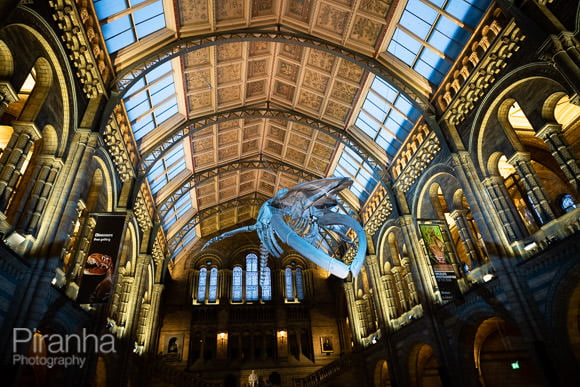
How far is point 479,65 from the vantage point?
1336 cm

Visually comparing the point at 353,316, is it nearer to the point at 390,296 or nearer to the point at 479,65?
the point at 390,296

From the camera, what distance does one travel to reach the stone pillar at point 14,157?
29.3ft

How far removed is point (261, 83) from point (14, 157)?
1468 cm

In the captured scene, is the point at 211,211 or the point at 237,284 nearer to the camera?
the point at 211,211

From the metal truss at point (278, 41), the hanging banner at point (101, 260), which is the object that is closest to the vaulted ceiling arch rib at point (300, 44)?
the metal truss at point (278, 41)

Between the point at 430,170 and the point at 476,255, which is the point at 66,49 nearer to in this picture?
the point at 430,170

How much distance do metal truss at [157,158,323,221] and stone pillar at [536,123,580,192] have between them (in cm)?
1630

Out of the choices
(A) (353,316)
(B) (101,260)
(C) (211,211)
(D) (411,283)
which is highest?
(C) (211,211)

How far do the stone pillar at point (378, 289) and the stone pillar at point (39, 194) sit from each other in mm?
17961

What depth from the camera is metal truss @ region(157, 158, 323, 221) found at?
23172 millimetres

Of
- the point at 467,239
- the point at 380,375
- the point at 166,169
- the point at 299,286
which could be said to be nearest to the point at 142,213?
the point at 166,169

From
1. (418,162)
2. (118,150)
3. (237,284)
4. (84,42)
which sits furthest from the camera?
(237,284)

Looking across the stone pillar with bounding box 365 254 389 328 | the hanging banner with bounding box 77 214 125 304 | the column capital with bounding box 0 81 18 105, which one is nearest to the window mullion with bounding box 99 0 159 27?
the column capital with bounding box 0 81 18 105

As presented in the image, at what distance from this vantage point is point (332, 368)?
22938 millimetres
